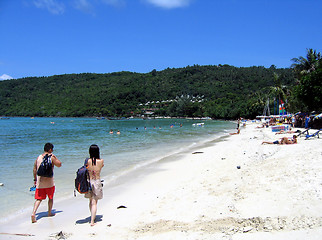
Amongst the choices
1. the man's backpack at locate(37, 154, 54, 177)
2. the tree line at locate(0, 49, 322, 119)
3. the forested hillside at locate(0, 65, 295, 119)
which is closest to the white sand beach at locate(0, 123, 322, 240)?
the man's backpack at locate(37, 154, 54, 177)

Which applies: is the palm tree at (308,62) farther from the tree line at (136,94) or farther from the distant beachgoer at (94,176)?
the tree line at (136,94)

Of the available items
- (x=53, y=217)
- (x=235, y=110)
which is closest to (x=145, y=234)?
(x=53, y=217)

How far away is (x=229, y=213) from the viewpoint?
16.2ft

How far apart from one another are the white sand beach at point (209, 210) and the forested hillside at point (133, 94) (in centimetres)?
12794

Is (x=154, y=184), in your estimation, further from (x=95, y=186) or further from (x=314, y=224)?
(x=314, y=224)

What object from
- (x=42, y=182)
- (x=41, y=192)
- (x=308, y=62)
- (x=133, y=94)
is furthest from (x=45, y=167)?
(x=133, y=94)

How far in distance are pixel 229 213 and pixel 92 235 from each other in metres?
2.61

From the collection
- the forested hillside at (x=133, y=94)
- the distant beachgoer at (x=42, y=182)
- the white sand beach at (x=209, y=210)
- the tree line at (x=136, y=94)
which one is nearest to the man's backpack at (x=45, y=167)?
the distant beachgoer at (x=42, y=182)

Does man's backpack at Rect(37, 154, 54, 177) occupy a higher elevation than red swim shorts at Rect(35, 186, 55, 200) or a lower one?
higher

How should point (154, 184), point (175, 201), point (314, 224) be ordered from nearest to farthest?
point (314, 224), point (175, 201), point (154, 184)

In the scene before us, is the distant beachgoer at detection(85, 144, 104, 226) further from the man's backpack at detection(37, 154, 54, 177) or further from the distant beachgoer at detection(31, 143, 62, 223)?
the man's backpack at detection(37, 154, 54, 177)

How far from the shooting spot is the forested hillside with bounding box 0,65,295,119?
152000mm

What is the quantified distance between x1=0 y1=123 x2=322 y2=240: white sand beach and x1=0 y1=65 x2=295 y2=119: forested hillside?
420ft

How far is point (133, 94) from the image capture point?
182625mm
